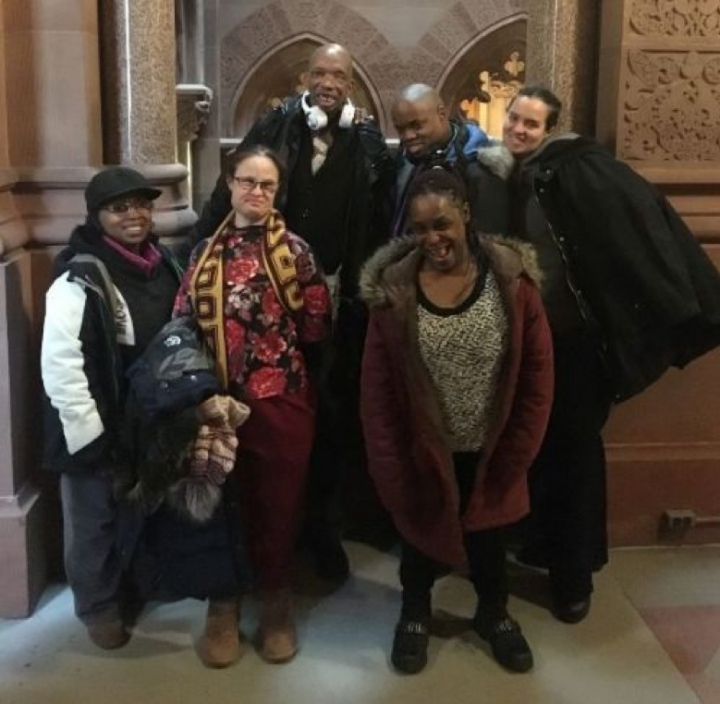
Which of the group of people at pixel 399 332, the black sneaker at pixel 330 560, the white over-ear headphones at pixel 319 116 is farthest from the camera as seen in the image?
the black sneaker at pixel 330 560

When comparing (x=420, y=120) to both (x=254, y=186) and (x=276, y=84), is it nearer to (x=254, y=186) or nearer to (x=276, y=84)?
(x=254, y=186)

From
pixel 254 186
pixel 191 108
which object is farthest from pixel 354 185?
pixel 191 108

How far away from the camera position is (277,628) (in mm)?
2762

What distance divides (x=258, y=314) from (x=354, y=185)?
1.81ft

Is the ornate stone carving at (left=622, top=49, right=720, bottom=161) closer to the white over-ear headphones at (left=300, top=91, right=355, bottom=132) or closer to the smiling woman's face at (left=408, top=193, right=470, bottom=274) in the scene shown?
the white over-ear headphones at (left=300, top=91, right=355, bottom=132)

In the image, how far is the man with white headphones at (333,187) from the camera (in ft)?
9.52

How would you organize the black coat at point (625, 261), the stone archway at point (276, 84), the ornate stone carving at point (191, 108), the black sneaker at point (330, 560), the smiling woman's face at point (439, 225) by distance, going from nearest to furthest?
the smiling woman's face at point (439, 225), the black coat at point (625, 261), the black sneaker at point (330, 560), the ornate stone carving at point (191, 108), the stone archway at point (276, 84)

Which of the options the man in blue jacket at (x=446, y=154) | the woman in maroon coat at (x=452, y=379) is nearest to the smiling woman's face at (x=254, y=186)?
the woman in maroon coat at (x=452, y=379)

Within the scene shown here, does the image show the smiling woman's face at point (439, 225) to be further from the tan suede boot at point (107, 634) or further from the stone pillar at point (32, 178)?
the tan suede boot at point (107, 634)

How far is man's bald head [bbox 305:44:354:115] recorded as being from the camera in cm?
285

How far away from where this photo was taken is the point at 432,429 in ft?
8.21

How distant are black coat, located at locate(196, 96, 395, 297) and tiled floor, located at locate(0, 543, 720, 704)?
0.97 meters

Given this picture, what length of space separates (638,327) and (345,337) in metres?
0.84

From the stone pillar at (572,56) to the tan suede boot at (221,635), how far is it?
178 cm
